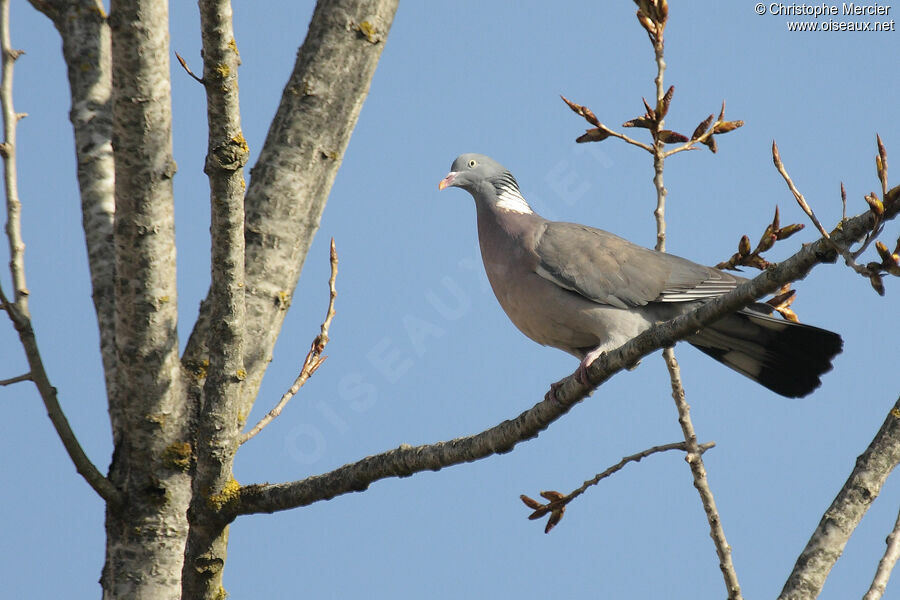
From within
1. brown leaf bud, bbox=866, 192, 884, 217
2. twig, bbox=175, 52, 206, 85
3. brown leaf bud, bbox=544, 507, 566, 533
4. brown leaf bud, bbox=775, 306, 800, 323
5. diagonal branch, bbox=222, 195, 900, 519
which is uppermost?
twig, bbox=175, 52, 206, 85

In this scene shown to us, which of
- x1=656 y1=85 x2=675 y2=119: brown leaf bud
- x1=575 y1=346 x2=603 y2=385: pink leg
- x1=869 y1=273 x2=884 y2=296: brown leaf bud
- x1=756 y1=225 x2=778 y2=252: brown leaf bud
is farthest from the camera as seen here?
x1=575 y1=346 x2=603 y2=385: pink leg

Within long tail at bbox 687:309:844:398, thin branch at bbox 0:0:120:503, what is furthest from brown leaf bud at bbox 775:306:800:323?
thin branch at bbox 0:0:120:503

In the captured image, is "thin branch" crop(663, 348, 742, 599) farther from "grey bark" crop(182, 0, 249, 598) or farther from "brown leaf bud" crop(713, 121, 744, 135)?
"grey bark" crop(182, 0, 249, 598)

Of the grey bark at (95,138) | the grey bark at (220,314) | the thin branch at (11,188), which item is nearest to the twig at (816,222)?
the grey bark at (220,314)

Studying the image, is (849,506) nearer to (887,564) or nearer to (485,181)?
(887,564)

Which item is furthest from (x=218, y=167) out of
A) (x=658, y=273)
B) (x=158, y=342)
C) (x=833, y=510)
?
(x=658, y=273)

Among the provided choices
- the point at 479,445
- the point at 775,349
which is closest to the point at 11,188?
the point at 479,445

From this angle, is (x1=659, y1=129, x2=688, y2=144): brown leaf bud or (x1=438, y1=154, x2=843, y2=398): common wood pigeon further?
(x1=438, y1=154, x2=843, y2=398): common wood pigeon

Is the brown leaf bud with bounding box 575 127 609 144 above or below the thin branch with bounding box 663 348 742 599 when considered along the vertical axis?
above

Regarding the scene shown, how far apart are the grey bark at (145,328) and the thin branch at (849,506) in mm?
2189

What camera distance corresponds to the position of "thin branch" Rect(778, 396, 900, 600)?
8.94 ft

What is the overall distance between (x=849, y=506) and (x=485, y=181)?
9.54ft

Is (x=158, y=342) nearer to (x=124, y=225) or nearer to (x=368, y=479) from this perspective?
(x=124, y=225)

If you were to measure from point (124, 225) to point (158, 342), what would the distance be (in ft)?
1.48
